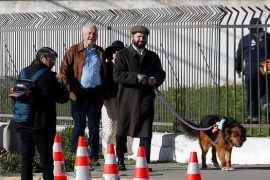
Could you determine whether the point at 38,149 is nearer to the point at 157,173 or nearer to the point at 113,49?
the point at 157,173

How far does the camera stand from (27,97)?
1260 cm

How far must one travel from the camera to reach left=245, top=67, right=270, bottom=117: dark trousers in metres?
16.1

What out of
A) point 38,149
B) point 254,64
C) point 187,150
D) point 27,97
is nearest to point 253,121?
point 254,64

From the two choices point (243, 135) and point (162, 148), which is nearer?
point (243, 135)

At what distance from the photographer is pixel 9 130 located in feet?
54.5

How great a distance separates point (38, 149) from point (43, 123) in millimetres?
296

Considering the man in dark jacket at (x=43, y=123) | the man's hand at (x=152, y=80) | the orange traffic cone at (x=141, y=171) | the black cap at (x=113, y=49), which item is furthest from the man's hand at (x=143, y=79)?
the orange traffic cone at (x=141, y=171)

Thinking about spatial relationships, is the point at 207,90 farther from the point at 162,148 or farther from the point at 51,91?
the point at 51,91

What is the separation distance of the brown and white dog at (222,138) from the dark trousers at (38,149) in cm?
279

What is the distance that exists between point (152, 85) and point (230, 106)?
2.48 meters

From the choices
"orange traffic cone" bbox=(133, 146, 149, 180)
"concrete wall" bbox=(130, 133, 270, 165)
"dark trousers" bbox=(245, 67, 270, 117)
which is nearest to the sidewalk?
"concrete wall" bbox=(130, 133, 270, 165)

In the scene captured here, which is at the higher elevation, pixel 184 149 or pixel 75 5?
pixel 75 5

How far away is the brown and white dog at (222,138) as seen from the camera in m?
14.6

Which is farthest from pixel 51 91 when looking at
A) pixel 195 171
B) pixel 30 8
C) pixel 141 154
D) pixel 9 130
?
pixel 30 8
